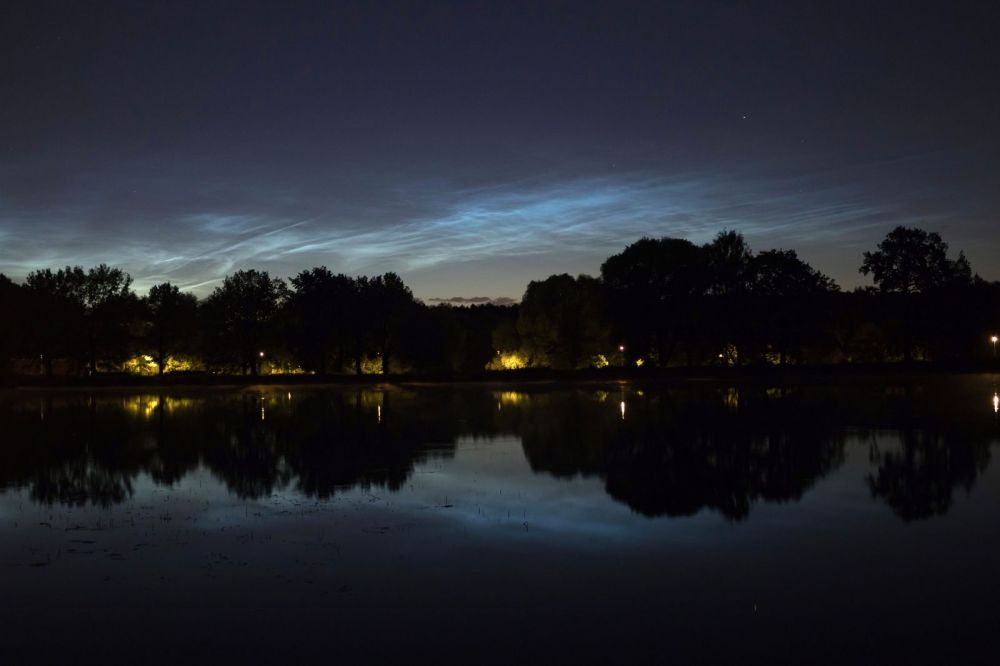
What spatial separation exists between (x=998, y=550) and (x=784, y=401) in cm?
3572

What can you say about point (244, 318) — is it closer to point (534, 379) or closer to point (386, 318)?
point (386, 318)

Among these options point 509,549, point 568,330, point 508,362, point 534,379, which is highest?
point 568,330

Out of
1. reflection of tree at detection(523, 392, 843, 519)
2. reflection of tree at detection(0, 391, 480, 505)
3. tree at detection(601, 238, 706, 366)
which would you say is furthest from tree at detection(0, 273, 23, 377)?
reflection of tree at detection(523, 392, 843, 519)

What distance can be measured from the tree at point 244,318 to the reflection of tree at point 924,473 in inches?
3295

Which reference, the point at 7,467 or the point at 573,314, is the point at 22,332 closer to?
the point at 573,314

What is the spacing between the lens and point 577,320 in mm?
96375

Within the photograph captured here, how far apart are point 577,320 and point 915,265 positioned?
133 feet

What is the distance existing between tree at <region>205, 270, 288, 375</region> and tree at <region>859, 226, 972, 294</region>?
72.5 metres

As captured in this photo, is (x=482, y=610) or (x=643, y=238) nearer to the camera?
(x=482, y=610)

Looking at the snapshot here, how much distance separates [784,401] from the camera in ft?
160

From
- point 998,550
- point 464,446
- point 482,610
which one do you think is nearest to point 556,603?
point 482,610

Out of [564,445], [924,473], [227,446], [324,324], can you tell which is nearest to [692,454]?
[564,445]

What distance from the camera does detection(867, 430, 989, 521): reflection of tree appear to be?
17.8 meters

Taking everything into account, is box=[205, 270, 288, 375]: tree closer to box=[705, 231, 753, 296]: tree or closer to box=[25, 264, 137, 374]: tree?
box=[25, 264, 137, 374]: tree
